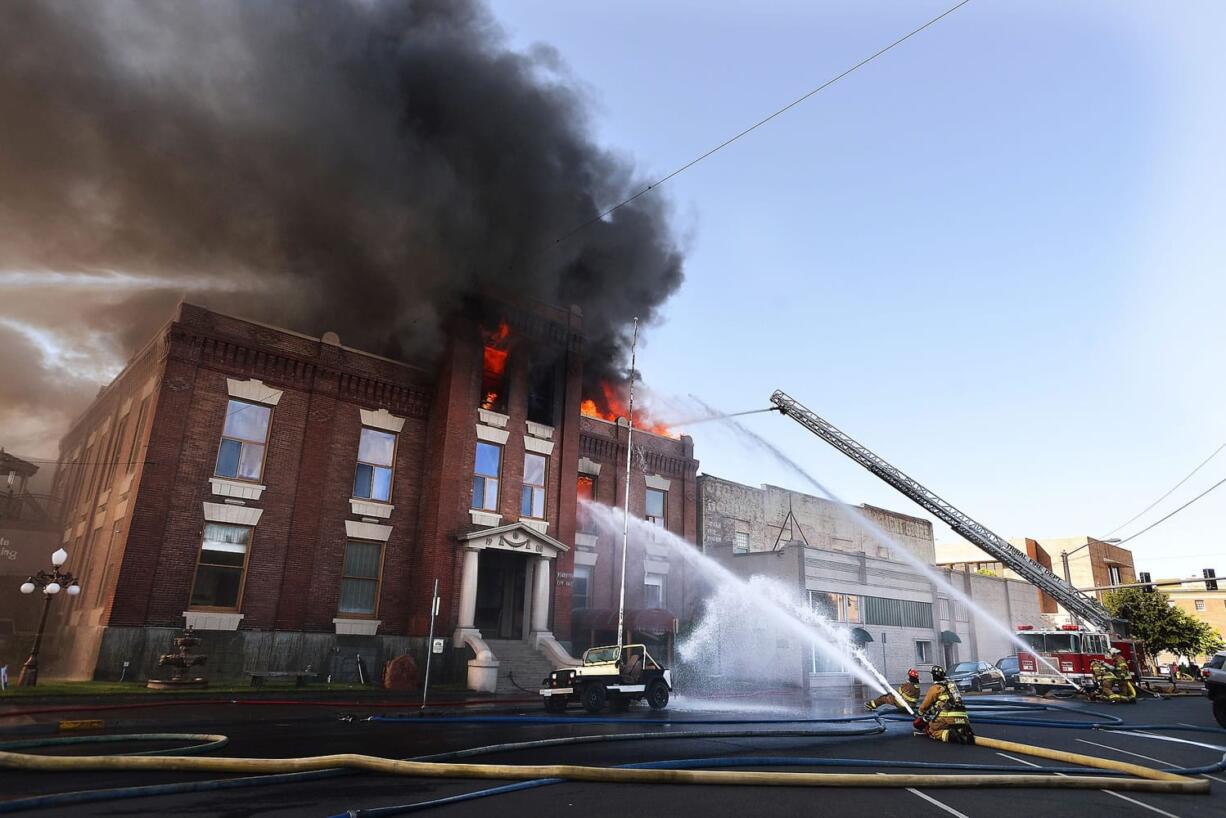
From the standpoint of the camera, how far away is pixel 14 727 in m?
11.5

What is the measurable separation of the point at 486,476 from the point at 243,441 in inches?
304

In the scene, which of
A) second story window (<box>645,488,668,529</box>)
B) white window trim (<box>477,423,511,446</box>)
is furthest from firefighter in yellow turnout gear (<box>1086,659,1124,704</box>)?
white window trim (<box>477,423,511,446</box>)

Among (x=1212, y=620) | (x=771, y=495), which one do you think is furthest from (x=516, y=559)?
(x=1212, y=620)

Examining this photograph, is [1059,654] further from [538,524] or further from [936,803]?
[936,803]

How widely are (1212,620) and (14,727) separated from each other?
106430 mm

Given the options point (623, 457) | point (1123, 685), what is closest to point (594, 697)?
point (623, 457)

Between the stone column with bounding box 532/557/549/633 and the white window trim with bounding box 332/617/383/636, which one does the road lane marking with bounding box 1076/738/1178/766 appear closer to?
the stone column with bounding box 532/557/549/633

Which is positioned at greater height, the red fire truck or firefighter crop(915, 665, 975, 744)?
the red fire truck

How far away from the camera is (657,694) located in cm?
1855

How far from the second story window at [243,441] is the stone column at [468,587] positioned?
6808 millimetres

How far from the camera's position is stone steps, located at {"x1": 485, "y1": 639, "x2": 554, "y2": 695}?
22.4 meters

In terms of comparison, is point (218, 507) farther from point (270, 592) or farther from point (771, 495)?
point (771, 495)

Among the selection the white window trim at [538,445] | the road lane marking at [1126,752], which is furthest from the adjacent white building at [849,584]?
the road lane marking at [1126,752]

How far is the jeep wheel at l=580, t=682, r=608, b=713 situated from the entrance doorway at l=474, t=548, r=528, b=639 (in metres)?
8.60
